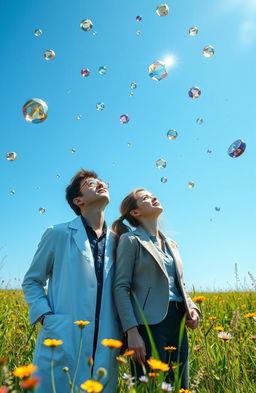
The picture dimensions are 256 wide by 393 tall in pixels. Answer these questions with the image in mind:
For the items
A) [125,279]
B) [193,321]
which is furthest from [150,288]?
[193,321]

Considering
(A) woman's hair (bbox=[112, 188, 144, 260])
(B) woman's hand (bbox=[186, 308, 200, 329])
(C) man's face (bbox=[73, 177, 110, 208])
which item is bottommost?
(B) woman's hand (bbox=[186, 308, 200, 329])

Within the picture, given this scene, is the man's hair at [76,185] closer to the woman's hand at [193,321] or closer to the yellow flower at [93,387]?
the woman's hand at [193,321]

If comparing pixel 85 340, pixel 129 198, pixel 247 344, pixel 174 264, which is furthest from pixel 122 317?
pixel 247 344

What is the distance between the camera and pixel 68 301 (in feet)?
8.14

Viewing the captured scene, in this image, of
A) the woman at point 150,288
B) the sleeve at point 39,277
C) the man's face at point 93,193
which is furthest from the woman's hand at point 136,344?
the man's face at point 93,193

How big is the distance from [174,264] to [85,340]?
883 millimetres

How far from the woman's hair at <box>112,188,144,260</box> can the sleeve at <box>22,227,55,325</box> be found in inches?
21.9

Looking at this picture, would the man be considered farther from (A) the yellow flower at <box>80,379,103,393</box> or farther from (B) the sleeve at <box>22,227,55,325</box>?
(A) the yellow flower at <box>80,379,103,393</box>

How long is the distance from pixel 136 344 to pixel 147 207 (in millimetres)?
1061

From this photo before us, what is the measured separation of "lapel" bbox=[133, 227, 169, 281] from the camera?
2.62 m

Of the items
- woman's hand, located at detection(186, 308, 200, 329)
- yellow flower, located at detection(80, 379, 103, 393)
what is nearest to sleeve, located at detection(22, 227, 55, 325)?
woman's hand, located at detection(186, 308, 200, 329)

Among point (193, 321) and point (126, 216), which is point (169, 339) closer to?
point (193, 321)

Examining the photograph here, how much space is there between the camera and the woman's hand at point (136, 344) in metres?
2.32

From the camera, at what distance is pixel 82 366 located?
2.37 m
